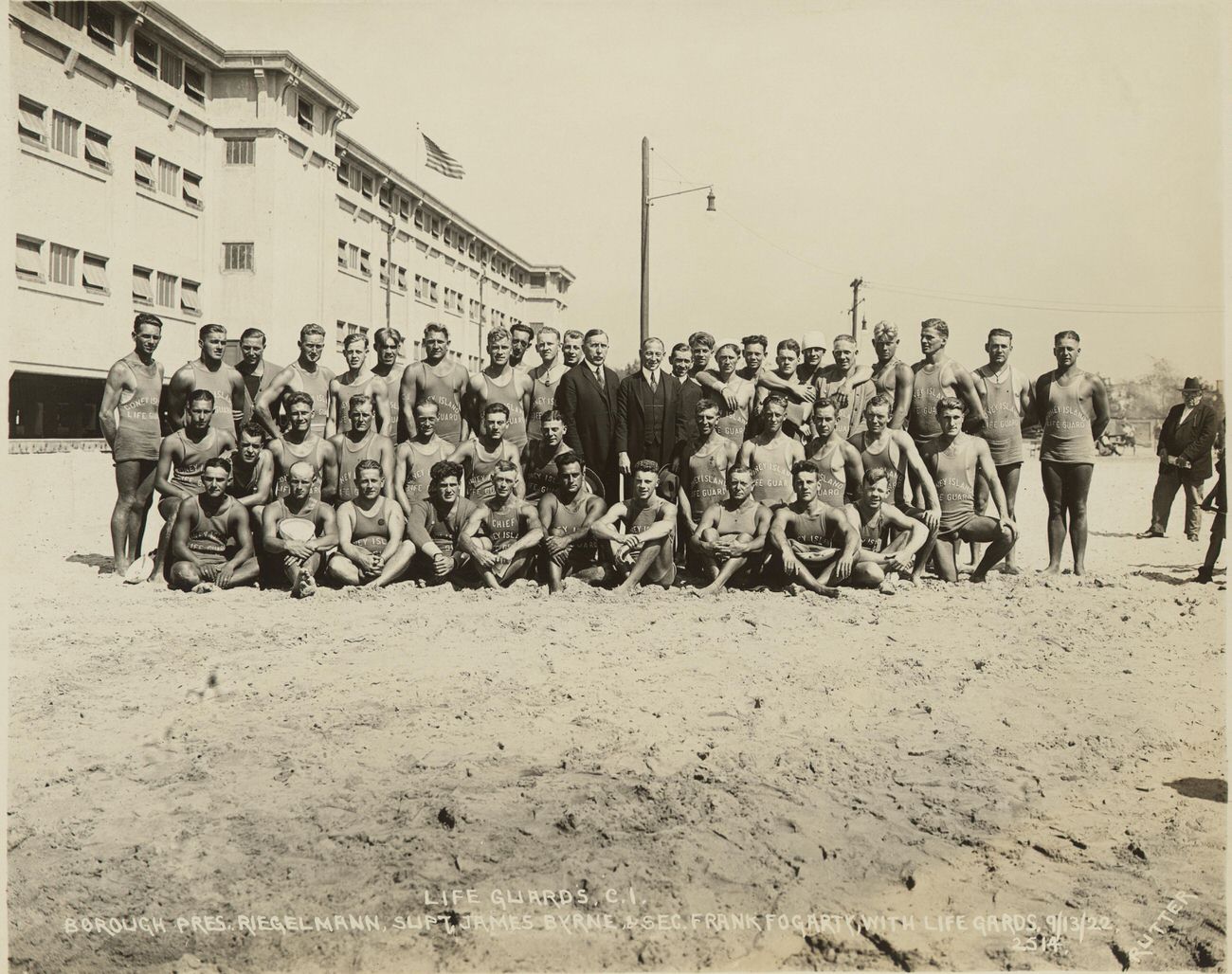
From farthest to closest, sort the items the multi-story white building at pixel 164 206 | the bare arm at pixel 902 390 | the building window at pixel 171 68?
the building window at pixel 171 68, the multi-story white building at pixel 164 206, the bare arm at pixel 902 390

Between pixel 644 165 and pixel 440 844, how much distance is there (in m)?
5.68

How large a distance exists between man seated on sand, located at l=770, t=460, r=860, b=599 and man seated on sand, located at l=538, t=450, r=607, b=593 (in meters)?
1.33

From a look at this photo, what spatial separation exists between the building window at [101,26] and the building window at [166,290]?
17.6ft

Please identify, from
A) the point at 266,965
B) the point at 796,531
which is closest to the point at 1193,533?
the point at 796,531

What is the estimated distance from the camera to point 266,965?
271 centimetres

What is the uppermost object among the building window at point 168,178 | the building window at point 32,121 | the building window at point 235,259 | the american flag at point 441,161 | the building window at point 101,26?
the building window at point 101,26

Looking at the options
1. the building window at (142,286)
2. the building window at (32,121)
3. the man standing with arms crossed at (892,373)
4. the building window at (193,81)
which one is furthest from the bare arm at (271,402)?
the building window at (193,81)

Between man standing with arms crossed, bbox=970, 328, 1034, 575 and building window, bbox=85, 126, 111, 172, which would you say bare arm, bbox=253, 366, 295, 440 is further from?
building window, bbox=85, 126, 111, 172

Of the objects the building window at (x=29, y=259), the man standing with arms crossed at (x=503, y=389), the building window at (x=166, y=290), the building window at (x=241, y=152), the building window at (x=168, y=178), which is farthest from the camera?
the building window at (x=241, y=152)

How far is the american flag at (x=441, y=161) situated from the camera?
6.58 metres

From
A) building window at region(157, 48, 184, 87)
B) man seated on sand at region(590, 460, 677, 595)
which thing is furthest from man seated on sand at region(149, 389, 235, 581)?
building window at region(157, 48, 184, 87)

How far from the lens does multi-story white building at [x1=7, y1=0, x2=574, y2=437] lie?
16797 millimetres

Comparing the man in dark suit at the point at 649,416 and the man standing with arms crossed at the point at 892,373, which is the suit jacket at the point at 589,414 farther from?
the man standing with arms crossed at the point at 892,373

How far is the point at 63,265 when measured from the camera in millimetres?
17781
